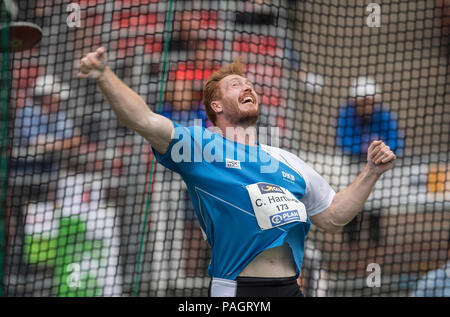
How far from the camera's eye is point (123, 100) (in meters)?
2.00

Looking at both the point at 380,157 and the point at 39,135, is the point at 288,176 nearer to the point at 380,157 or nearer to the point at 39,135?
the point at 380,157

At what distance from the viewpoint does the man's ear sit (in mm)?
2604

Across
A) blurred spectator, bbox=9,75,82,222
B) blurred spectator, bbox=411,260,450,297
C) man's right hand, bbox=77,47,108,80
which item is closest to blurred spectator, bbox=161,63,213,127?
blurred spectator, bbox=9,75,82,222

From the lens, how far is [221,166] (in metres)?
2.36

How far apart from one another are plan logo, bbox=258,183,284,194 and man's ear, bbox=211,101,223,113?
1.35 feet

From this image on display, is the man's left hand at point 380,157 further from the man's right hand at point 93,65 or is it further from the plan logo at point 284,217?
the man's right hand at point 93,65

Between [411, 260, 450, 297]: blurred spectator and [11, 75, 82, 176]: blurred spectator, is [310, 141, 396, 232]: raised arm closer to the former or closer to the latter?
[411, 260, 450, 297]: blurred spectator

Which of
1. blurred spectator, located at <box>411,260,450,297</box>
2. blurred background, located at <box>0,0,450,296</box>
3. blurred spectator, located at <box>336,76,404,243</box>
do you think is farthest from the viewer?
blurred spectator, located at <box>336,76,404,243</box>

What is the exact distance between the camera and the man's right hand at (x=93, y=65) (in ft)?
6.32
